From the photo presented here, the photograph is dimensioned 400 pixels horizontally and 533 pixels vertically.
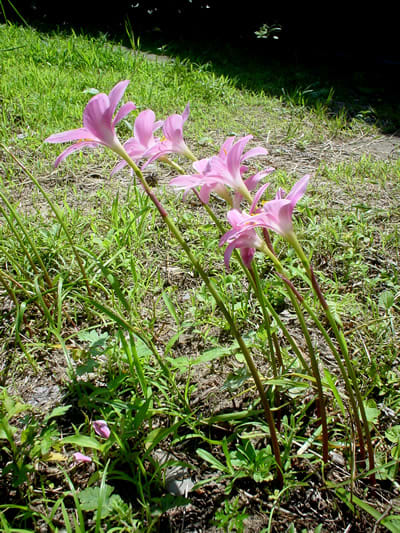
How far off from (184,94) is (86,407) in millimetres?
3152

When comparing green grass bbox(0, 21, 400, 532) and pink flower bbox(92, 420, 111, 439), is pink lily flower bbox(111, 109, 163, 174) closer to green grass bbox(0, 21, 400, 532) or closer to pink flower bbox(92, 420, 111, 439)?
green grass bbox(0, 21, 400, 532)

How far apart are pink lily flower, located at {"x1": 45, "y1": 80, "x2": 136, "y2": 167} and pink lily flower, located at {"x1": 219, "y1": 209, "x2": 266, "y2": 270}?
0.27 meters

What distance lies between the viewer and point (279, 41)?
5898 millimetres

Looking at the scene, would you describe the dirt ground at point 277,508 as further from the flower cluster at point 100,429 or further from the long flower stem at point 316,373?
the flower cluster at point 100,429

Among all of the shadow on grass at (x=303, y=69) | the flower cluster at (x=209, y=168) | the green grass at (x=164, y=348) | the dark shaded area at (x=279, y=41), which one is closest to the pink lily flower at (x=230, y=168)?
the flower cluster at (x=209, y=168)

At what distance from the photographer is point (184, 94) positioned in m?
3.58

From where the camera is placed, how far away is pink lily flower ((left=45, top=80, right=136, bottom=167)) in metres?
0.73

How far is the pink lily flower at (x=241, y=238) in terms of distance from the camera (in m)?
0.69

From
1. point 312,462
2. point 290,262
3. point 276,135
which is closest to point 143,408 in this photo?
point 312,462

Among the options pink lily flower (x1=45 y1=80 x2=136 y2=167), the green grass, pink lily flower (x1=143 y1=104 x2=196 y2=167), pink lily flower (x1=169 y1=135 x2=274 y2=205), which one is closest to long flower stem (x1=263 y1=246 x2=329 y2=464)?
the green grass

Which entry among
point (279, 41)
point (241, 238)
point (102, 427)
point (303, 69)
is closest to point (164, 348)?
point (102, 427)

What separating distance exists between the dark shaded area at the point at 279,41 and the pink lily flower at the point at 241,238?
10.6 feet

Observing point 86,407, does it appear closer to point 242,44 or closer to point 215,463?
point 215,463

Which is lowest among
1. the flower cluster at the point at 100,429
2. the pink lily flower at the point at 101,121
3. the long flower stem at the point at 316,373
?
the flower cluster at the point at 100,429
